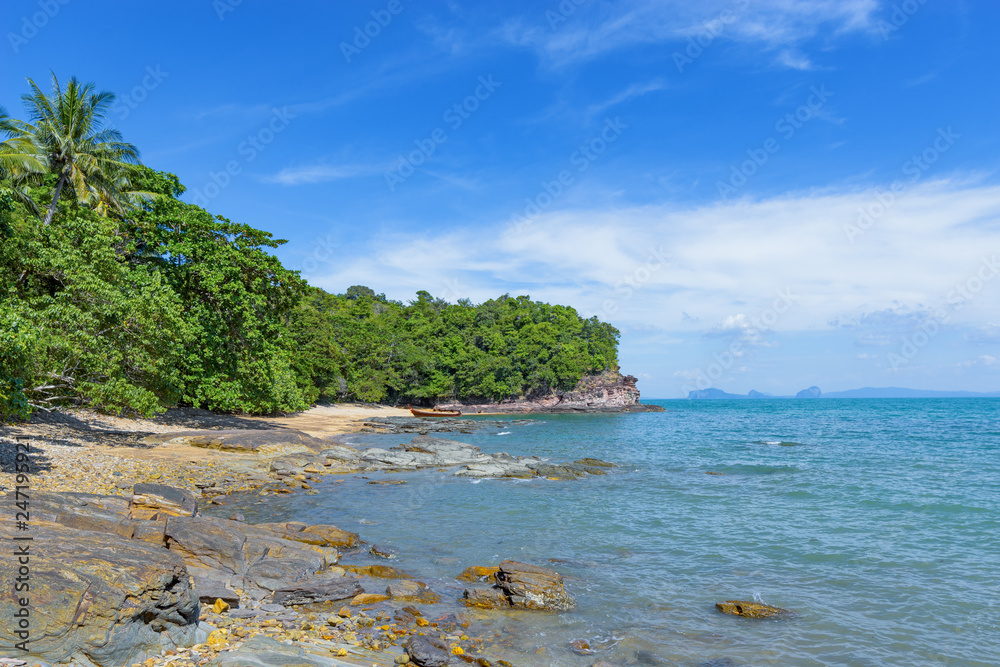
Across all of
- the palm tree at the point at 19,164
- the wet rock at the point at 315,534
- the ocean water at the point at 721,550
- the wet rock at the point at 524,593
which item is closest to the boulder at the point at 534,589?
the wet rock at the point at 524,593

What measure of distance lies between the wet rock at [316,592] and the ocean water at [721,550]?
1623 millimetres

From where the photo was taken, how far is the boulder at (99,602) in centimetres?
559

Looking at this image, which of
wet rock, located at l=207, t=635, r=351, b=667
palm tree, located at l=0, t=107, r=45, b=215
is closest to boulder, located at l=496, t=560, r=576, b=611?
wet rock, located at l=207, t=635, r=351, b=667

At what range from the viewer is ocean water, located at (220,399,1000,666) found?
8.42m

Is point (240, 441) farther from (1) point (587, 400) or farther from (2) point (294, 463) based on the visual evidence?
(1) point (587, 400)

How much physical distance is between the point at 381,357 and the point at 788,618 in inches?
2758

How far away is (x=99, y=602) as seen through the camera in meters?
5.92

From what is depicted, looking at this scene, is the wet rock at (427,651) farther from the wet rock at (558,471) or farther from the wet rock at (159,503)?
the wet rock at (558,471)

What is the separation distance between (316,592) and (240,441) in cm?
1689

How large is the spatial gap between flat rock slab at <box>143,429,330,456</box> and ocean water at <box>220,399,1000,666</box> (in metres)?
5.18

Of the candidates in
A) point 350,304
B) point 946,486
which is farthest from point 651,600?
point 350,304

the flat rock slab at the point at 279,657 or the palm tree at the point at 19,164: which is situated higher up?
the palm tree at the point at 19,164

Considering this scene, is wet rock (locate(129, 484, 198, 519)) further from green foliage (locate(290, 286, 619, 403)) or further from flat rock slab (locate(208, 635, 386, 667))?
green foliage (locate(290, 286, 619, 403))

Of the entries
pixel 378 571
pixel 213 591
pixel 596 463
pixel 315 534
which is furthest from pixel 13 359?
pixel 596 463
